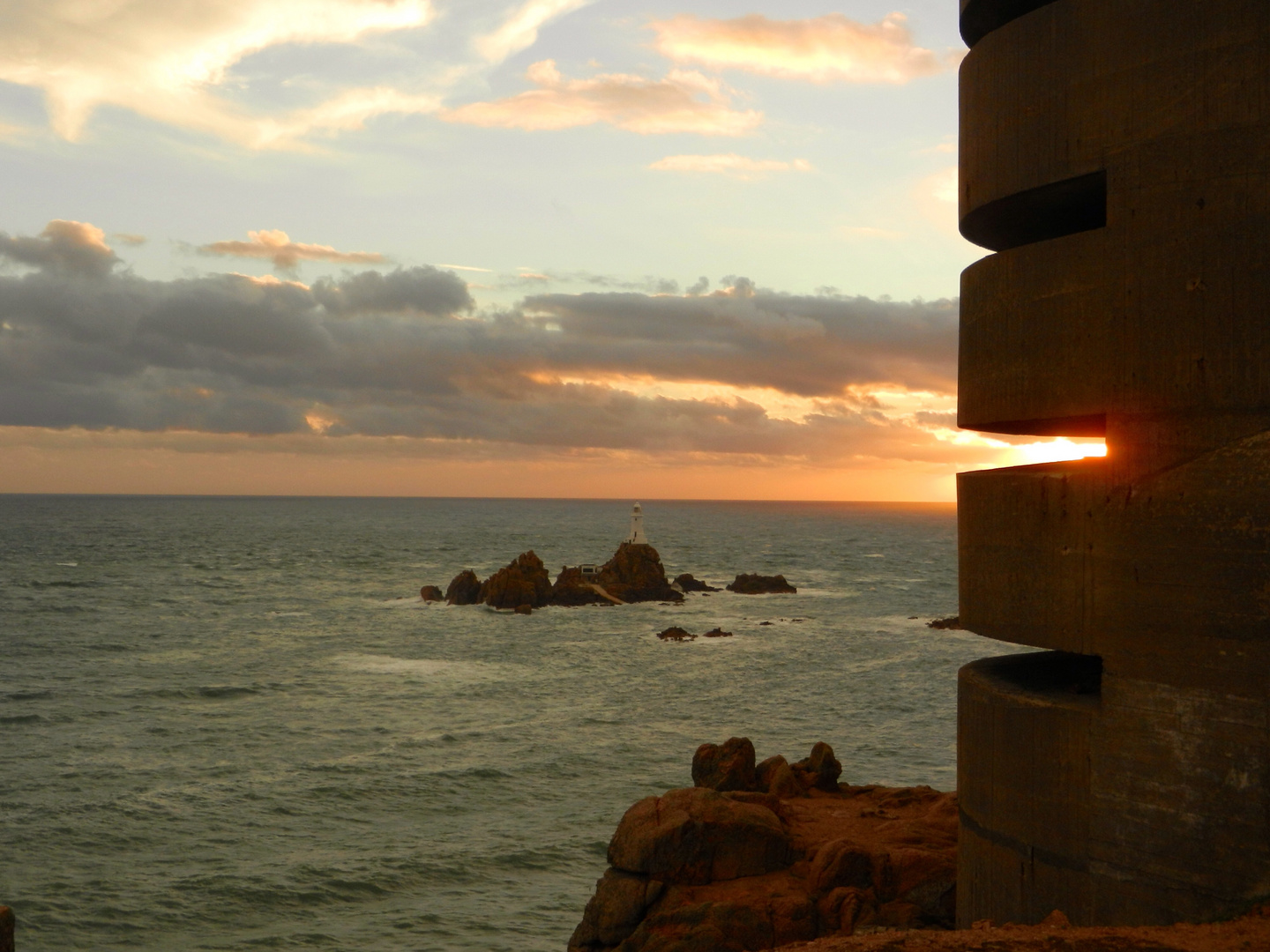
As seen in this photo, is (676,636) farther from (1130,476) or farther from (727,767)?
(1130,476)

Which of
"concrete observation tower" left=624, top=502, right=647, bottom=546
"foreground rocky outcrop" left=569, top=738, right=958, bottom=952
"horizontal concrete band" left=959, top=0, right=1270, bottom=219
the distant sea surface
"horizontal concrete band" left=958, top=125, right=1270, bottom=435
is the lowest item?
the distant sea surface

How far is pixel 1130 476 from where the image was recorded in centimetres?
948

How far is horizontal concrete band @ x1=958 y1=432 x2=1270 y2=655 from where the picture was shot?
8.75m

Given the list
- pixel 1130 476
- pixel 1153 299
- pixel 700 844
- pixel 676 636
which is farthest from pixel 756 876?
pixel 676 636

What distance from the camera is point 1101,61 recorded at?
32.1ft

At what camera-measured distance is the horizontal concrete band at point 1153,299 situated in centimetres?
888

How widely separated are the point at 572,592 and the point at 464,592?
7.29 m

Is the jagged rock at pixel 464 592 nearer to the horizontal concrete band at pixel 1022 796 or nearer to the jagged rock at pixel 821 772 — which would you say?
the jagged rock at pixel 821 772

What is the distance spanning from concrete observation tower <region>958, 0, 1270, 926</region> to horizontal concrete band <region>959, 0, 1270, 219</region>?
0.02 metres

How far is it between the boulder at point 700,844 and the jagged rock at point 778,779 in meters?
4.02

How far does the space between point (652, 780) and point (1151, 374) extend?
68.7ft

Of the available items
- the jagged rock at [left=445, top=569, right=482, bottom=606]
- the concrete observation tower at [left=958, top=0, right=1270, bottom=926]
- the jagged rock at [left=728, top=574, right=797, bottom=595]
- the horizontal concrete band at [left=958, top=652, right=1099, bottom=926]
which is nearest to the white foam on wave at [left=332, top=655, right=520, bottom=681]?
the jagged rock at [left=445, top=569, right=482, bottom=606]

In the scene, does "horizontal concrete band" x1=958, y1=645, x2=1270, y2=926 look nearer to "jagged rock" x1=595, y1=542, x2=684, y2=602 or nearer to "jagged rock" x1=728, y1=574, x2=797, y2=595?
"jagged rock" x1=595, y1=542, x2=684, y2=602

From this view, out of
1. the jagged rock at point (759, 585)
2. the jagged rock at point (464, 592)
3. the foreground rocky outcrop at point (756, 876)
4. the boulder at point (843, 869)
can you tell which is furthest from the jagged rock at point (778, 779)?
the jagged rock at point (759, 585)
